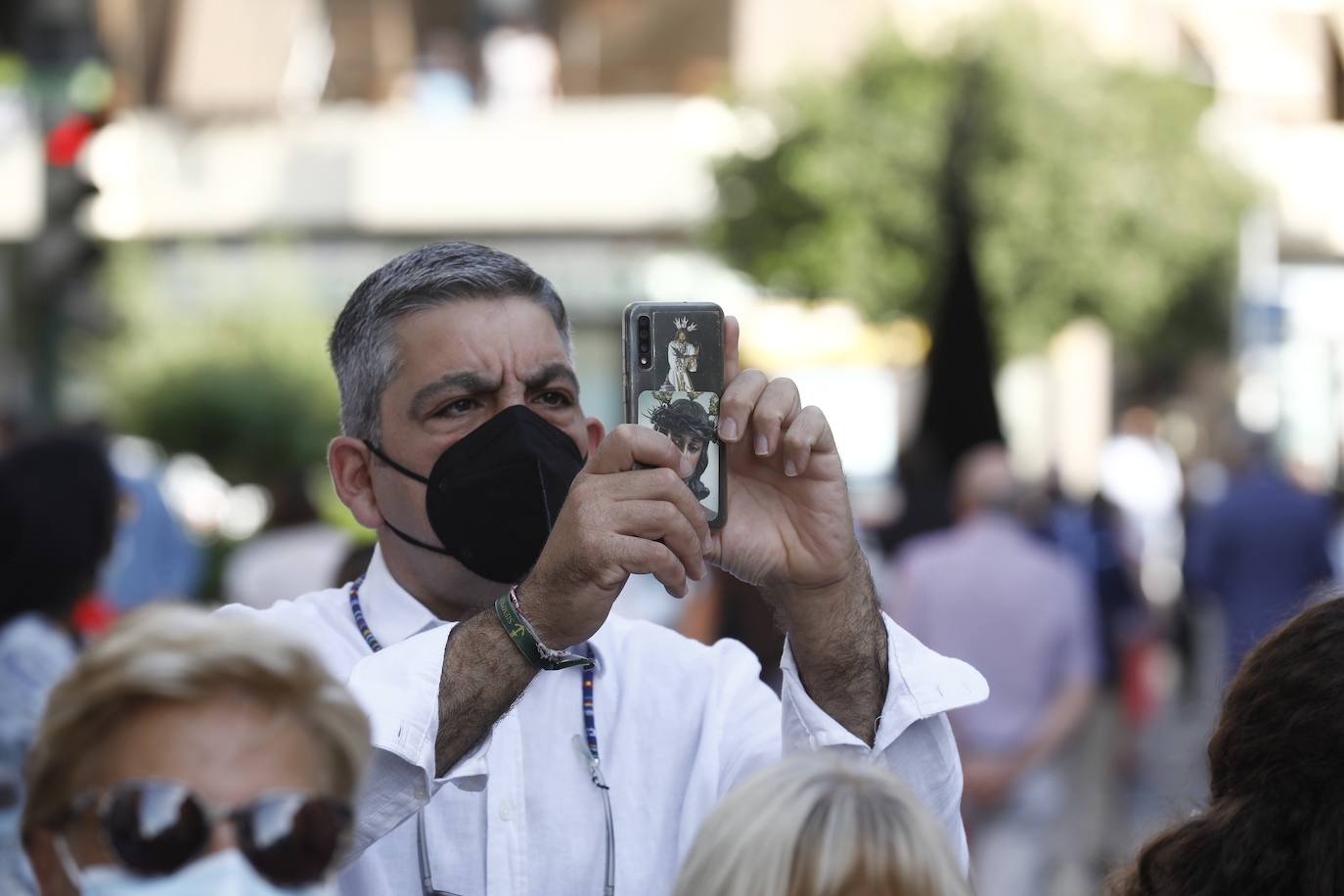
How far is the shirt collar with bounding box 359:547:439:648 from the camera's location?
2.58 metres

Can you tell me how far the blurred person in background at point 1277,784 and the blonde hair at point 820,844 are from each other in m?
0.51

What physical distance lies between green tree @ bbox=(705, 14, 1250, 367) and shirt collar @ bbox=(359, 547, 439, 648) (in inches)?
744

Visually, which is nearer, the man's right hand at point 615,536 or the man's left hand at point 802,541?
the man's right hand at point 615,536

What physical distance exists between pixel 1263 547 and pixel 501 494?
840cm

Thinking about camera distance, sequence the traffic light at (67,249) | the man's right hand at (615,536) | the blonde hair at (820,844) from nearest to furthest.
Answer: the blonde hair at (820,844)
the man's right hand at (615,536)
the traffic light at (67,249)

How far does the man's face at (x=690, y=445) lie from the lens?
7.50 ft

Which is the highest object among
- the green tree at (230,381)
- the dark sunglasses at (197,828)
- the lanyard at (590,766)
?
the dark sunglasses at (197,828)

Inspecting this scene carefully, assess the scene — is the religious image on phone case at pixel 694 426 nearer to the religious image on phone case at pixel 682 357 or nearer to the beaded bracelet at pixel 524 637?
the religious image on phone case at pixel 682 357

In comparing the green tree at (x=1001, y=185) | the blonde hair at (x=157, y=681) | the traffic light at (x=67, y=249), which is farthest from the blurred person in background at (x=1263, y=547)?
the green tree at (x=1001, y=185)

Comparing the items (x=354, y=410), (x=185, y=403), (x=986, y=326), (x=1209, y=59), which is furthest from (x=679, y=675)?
(x=1209, y=59)

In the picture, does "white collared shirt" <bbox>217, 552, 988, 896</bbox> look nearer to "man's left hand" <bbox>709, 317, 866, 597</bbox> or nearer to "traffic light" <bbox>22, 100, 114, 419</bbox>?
"man's left hand" <bbox>709, 317, 866, 597</bbox>

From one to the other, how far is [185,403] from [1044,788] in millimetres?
10948

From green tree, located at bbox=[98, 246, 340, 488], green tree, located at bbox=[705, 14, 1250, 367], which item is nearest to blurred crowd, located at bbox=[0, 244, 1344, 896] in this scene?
green tree, located at bbox=[98, 246, 340, 488]

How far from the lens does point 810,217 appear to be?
73.8ft
